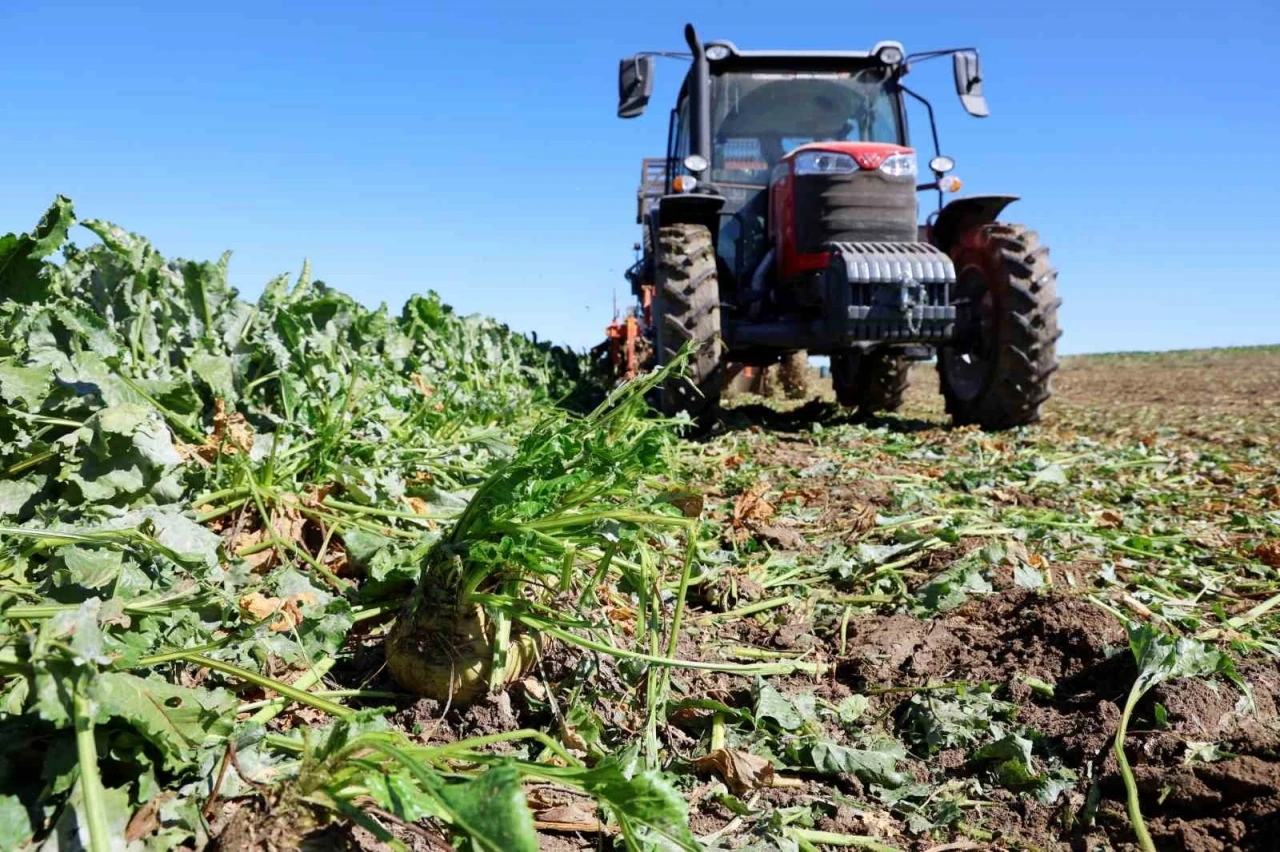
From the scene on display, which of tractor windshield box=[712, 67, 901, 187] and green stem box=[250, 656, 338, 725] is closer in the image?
green stem box=[250, 656, 338, 725]

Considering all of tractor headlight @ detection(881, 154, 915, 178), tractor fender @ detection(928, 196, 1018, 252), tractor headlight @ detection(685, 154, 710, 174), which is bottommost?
tractor fender @ detection(928, 196, 1018, 252)

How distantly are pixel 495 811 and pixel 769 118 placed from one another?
7.00 m

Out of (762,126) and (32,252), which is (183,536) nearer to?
(32,252)

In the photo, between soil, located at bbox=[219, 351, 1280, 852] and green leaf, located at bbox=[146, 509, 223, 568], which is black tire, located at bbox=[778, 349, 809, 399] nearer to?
soil, located at bbox=[219, 351, 1280, 852]

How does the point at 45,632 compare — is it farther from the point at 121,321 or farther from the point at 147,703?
the point at 121,321

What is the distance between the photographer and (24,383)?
7.14ft

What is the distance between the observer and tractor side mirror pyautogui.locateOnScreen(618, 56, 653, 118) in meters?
6.52

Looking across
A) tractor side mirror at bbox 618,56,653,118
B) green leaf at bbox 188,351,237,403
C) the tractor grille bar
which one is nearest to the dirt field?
the tractor grille bar

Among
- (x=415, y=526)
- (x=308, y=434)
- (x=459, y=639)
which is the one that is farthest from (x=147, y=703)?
(x=308, y=434)

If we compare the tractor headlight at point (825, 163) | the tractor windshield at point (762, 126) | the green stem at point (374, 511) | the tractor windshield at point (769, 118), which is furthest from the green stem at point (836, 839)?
the tractor windshield at point (769, 118)

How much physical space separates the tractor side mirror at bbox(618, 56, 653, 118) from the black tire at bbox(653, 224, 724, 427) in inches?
39.9

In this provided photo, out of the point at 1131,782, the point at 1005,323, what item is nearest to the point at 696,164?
the point at 1005,323

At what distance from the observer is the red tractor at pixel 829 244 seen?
20.1ft

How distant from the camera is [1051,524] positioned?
3.50 meters
